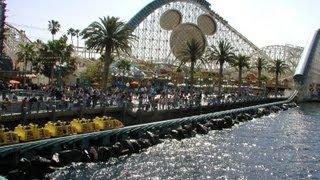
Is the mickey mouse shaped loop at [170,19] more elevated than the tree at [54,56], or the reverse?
the mickey mouse shaped loop at [170,19]

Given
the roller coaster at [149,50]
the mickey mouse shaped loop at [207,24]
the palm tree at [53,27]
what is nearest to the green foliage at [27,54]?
the roller coaster at [149,50]

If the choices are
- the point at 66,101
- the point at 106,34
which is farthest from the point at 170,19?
the point at 66,101

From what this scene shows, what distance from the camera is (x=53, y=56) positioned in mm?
91000

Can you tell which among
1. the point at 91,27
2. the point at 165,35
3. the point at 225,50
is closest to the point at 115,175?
the point at 91,27

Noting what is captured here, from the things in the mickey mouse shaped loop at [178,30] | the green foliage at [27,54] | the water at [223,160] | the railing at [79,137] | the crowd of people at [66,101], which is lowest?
the water at [223,160]

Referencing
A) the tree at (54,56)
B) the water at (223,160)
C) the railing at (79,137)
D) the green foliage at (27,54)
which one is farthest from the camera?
the green foliage at (27,54)

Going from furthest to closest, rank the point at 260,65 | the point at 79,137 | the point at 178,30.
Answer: the point at 178,30, the point at 260,65, the point at 79,137

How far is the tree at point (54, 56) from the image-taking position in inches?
3597

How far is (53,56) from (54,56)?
27 centimetres

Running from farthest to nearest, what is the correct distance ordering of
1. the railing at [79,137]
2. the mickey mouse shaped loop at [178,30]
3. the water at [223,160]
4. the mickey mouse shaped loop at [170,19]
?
the mickey mouse shaped loop at [178,30] → the mickey mouse shaped loop at [170,19] → the water at [223,160] → the railing at [79,137]

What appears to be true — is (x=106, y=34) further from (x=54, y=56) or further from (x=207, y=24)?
(x=207, y=24)

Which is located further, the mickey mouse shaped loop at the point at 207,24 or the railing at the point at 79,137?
the mickey mouse shaped loop at the point at 207,24

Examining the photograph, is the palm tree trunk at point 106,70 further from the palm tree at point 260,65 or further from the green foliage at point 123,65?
the palm tree at point 260,65

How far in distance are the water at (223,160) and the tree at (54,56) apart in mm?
36644
